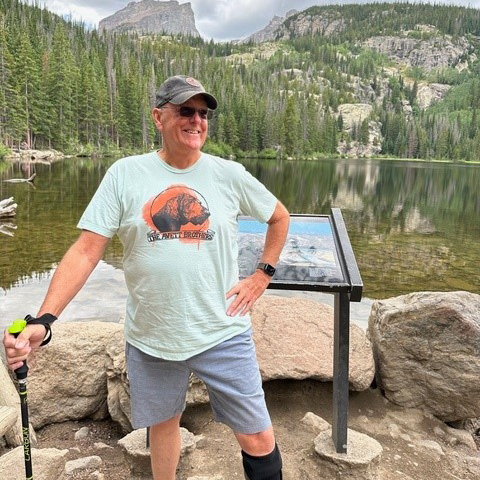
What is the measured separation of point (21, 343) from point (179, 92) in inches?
56.6

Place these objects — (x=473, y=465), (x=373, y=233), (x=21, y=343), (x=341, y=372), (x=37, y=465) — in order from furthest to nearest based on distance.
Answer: (x=373, y=233)
(x=473, y=465)
(x=341, y=372)
(x=37, y=465)
(x=21, y=343)

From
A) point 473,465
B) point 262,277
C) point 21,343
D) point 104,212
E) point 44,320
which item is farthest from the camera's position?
point 473,465

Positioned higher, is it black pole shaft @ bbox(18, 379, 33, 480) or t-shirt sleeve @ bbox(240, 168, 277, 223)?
t-shirt sleeve @ bbox(240, 168, 277, 223)

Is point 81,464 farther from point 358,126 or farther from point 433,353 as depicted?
point 358,126

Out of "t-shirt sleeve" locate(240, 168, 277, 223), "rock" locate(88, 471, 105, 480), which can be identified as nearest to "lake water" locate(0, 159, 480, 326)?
"rock" locate(88, 471, 105, 480)

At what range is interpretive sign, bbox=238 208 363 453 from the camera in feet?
10.7

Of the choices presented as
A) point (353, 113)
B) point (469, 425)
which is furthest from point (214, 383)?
point (353, 113)

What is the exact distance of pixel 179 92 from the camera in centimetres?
251

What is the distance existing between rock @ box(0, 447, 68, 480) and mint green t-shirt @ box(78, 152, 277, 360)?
128 cm

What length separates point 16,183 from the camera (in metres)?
27.2

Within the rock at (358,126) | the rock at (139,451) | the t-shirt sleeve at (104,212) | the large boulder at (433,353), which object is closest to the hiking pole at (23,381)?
the t-shirt sleeve at (104,212)

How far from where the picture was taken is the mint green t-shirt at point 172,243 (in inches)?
96.7

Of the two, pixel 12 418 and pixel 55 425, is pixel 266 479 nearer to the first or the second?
pixel 12 418

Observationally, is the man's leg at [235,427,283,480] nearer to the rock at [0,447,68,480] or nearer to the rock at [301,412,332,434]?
the rock at [0,447,68,480]
